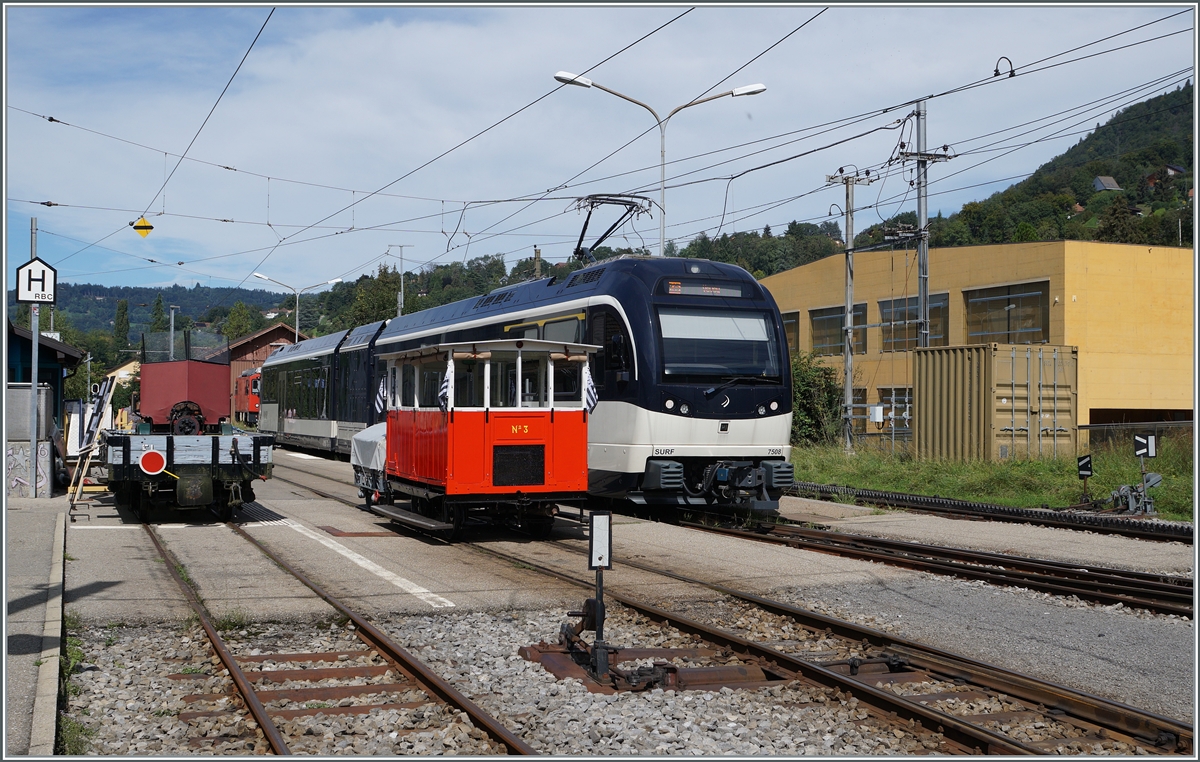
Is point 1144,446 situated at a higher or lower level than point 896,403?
lower

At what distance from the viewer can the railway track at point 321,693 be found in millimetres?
5902

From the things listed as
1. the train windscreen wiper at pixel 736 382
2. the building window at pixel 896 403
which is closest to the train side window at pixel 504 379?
the train windscreen wiper at pixel 736 382

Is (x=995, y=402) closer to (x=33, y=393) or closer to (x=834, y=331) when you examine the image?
(x=834, y=331)

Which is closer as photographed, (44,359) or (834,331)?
(44,359)

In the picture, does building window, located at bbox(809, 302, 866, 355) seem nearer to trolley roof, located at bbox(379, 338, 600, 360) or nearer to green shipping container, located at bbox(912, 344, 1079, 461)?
green shipping container, located at bbox(912, 344, 1079, 461)

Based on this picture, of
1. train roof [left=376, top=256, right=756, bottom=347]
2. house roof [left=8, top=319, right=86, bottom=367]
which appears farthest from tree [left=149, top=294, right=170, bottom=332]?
train roof [left=376, top=256, right=756, bottom=347]

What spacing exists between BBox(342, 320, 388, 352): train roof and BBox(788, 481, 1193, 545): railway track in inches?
476

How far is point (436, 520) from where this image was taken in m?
13.6

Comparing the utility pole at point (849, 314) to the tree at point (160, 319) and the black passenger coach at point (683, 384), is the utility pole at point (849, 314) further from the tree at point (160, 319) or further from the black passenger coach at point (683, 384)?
the tree at point (160, 319)

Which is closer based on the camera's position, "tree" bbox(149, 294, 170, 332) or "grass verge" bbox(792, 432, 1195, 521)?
"grass verge" bbox(792, 432, 1195, 521)

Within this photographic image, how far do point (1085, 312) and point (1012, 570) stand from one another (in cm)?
2372

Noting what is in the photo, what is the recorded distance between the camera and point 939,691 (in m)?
6.81

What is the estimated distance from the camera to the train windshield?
14.8 m

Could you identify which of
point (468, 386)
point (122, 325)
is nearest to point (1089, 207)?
point (468, 386)
